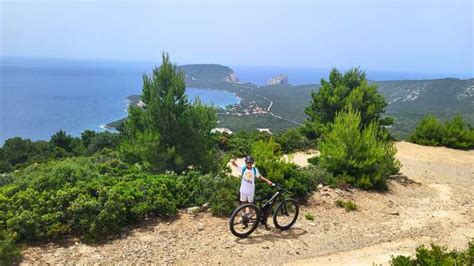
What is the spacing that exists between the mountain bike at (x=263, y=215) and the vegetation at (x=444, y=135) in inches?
640

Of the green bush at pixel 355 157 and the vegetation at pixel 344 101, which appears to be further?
the vegetation at pixel 344 101

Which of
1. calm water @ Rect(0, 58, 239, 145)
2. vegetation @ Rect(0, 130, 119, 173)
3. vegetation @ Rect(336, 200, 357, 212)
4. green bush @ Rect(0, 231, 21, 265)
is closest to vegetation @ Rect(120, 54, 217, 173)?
vegetation @ Rect(336, 200, 357, 212)

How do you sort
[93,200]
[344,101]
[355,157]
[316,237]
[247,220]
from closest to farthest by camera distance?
[93,200], [247,220], [316,237], [355,157], [344,101]

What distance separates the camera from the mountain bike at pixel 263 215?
24.6 ft

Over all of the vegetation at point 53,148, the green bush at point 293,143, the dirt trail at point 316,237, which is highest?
the dirt trail at point 316,237

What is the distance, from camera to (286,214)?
8.21 metres

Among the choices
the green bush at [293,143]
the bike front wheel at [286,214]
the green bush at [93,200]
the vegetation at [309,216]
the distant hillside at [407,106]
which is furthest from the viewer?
the distant hillside at [407,106]

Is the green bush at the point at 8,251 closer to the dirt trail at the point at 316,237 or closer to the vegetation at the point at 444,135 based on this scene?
the dirt trail at the point at 316,237

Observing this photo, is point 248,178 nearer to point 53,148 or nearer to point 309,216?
point 309,216

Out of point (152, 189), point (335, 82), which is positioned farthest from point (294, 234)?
point (335, 82)

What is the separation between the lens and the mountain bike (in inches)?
296

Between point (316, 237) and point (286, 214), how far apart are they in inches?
32.7

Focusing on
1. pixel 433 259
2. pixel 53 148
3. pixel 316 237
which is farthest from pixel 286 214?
pixel 53 148

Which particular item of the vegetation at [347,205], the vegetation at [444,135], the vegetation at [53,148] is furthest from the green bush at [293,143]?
the vegetation at [53,148]
